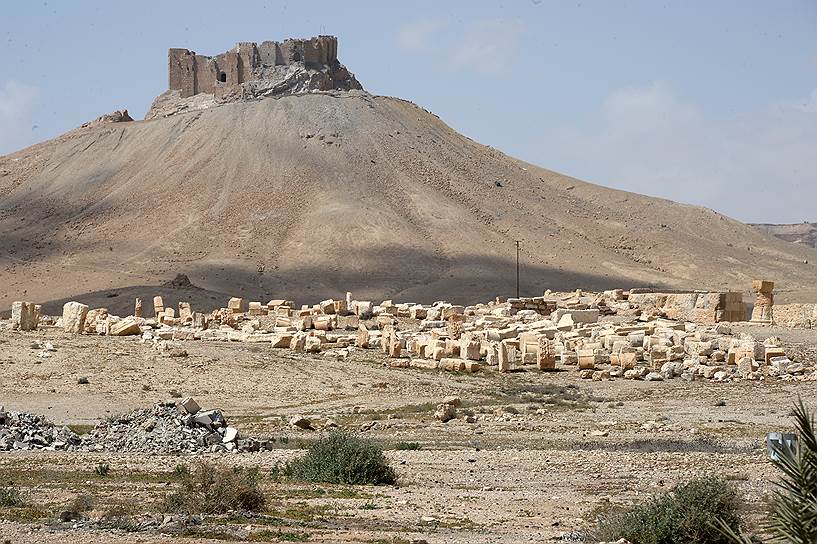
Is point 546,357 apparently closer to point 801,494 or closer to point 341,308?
point 341,308

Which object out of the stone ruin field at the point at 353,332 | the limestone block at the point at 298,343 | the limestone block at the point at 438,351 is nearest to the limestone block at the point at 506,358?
the stone ruin field at the point at 353,332

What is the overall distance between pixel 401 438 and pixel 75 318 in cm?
1831

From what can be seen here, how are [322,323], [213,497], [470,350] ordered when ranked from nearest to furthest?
[213,497] < [470,350] < [322,323]

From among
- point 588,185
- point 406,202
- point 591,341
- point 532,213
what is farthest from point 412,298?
point 588,185

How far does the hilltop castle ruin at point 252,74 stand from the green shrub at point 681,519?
8948cm

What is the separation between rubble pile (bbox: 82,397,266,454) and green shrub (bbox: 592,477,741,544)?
788cm

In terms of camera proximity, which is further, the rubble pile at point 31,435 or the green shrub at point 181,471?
the rubble pile at point 31,435

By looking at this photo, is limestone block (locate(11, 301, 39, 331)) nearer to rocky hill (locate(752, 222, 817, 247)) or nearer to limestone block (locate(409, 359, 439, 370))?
limestone block (locate(409, 359, 439, 370))

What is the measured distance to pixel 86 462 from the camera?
52.5 ft

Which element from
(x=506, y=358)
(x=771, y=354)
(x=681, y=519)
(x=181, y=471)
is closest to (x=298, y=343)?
(x=506, y=358)

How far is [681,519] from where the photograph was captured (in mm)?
10312

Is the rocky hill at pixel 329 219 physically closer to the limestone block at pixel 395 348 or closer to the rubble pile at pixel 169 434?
the limestone block at pixel 395 348

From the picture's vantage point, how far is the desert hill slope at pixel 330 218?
225 ft

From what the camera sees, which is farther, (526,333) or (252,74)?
(252,74)
